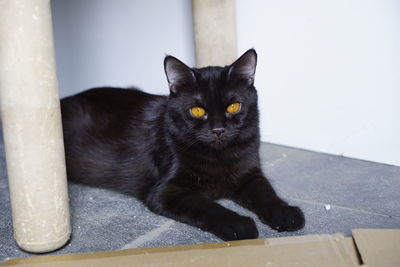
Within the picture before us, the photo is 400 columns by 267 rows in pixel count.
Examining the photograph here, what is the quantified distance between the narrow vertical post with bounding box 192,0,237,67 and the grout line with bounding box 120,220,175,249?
0.92 meters

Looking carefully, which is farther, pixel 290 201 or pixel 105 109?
pixel 105 109

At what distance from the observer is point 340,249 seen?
3.85 ft

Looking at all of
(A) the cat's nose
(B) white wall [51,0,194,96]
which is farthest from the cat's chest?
(B) white wall [51,0,194,96]

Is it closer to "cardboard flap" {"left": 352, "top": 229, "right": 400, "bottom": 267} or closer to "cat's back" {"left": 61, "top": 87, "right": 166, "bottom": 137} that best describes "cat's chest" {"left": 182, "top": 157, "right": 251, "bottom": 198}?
"cat's back" {"left": 61, "top": 87, "right": 166, "bottom": 137}

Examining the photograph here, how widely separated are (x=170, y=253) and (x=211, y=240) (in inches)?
10.4

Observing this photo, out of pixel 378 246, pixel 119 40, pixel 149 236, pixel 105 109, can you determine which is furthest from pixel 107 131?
pixel 378 246

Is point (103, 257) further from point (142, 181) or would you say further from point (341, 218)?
point (341, 218)

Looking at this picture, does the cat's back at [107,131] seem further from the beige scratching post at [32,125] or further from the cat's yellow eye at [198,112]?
the beige scratching post at [32,125]

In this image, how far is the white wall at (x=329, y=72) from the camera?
1.96m

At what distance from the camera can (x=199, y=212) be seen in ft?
4.90

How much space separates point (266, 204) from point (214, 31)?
94 centimetres

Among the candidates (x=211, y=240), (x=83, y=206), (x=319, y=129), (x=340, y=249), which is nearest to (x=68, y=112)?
(x=83, y=206)

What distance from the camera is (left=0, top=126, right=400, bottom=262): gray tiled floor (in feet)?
4.78

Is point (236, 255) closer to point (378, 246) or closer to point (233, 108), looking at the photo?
point (378, 246)
